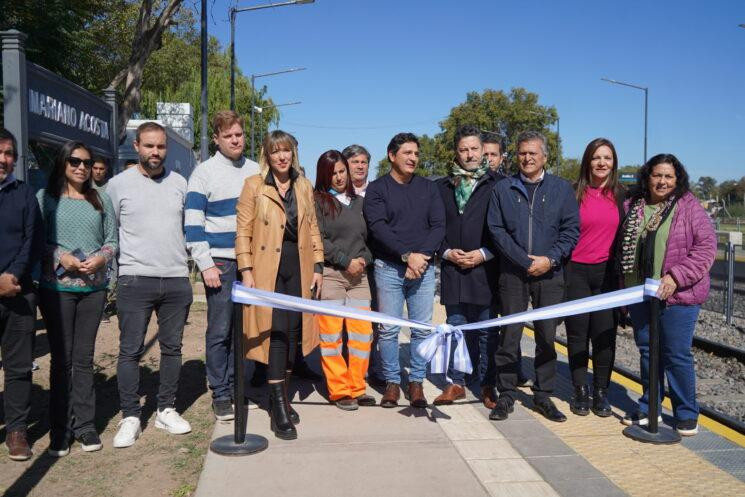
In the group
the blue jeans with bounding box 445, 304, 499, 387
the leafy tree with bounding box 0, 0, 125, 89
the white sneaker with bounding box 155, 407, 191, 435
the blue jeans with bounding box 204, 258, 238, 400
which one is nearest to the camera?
the white sneaker with bounding box 155, 407, 191, 435

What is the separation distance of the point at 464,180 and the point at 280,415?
90.3 inches

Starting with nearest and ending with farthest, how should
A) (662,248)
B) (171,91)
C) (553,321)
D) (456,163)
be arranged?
1. (662,248)
2. (553,321)
3. (456,163)
4. (171,91)

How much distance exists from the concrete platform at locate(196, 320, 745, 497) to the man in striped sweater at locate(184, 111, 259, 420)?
46 centimetres

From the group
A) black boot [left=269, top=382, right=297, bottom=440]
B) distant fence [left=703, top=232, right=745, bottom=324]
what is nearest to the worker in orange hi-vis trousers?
black boot [left=269, top=382, right=297, bottom=440]

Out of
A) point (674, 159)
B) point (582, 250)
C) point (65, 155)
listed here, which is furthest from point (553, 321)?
point (65, 155)

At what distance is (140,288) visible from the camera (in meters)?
4.54

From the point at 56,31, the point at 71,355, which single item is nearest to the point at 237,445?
the point at 71,355

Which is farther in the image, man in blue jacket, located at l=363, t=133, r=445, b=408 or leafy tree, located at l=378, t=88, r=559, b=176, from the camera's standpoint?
leafy tree, located at l=378, t=88, r=559, b=176

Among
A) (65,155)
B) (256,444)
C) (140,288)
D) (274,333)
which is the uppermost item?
(65,155)

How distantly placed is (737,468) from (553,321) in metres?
1.54

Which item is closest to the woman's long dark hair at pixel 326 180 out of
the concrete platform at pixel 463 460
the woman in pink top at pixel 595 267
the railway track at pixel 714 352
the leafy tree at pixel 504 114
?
the concrete platform at pixel 463 460

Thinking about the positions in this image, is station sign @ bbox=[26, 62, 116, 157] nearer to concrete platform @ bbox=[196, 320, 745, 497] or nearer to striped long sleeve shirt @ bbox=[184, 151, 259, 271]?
striped long sleeve shirt @ bbox=[184, 151, 259, 271]

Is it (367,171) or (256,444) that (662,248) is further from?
(256,444)

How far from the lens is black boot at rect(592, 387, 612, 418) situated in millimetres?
5145
